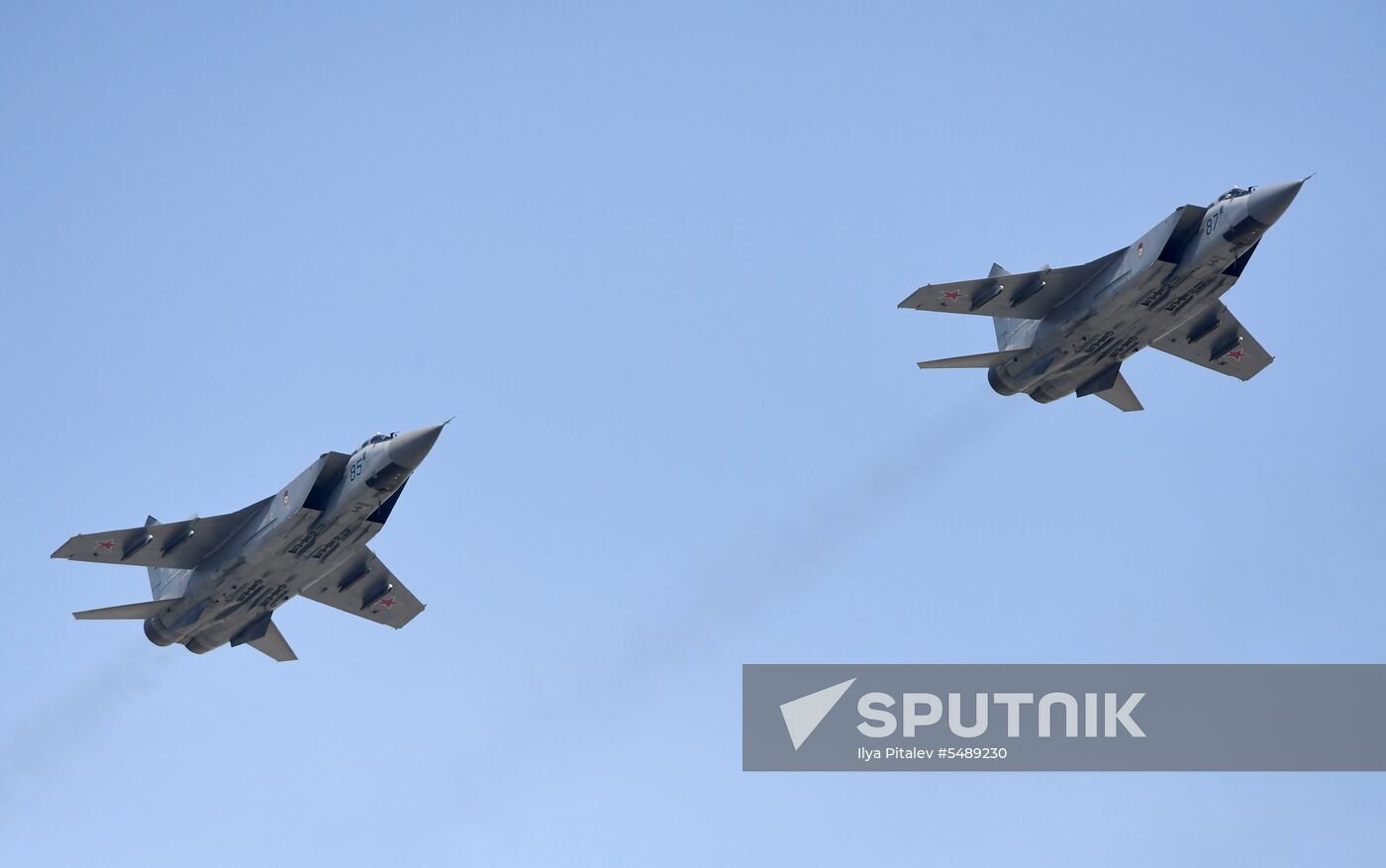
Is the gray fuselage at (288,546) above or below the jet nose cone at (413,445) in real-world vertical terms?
below

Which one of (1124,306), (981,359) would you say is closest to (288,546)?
(981,359)

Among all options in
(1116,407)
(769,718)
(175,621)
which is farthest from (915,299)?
(175,621)

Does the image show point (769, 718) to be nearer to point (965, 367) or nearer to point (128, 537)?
point (965, 367)

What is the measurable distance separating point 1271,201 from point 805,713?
66.7ft

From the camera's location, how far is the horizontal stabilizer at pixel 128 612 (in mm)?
61062

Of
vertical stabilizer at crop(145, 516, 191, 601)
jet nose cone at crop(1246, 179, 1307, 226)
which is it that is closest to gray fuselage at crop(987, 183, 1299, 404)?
jet nose cone at crop(1246, 179, 1307, 226)

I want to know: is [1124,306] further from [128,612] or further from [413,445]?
[128,612]

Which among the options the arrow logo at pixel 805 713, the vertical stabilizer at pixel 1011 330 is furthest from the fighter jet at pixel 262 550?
the vertical stabilizer at pixel 1011 330

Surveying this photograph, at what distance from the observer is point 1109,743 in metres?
61.0

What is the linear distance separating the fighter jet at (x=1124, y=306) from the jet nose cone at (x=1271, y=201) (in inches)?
1.1

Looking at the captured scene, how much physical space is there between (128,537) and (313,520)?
722 cm

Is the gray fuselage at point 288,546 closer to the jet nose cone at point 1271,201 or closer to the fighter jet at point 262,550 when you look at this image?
the fighter jet at point 262,550

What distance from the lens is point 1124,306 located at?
Answer: 60.8 m

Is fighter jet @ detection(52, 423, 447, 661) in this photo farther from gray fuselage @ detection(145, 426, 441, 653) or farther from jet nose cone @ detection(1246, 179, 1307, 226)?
jet nose cone @ detection(1246, 179, 1307, 226)
